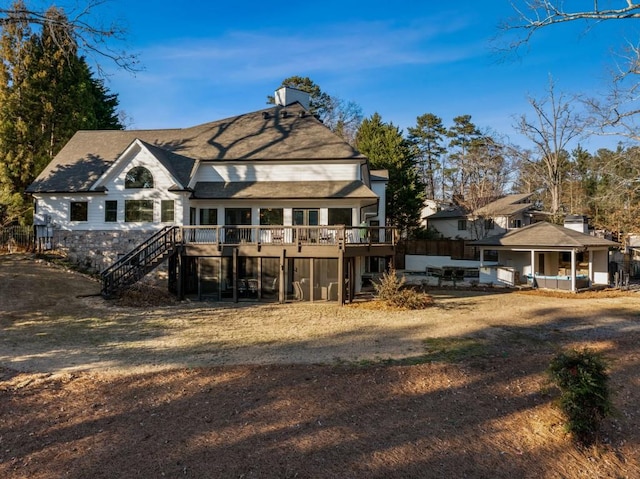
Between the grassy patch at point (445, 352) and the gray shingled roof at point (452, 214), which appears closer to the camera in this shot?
the grassy patch at point (445, 352)

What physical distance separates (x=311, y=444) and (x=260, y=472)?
34.8 inches

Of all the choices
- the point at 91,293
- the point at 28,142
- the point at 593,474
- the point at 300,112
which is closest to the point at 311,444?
the point at 593,474

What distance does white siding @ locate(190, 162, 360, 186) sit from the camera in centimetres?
2012

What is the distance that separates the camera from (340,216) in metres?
A: 19.4

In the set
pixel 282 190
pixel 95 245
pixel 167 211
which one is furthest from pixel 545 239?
pixel 95 245

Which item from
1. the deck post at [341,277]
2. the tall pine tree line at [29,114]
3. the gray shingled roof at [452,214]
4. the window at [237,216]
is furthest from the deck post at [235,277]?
the gray shingled roof at [452,214]

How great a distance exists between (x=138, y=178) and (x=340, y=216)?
Result: 1022cm

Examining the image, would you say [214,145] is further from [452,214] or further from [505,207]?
[505,207]

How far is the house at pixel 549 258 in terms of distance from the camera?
20953 mm

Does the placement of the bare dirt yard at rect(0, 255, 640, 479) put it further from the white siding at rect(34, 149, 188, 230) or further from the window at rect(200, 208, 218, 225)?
the window at rect(200, 208, 218, 225)

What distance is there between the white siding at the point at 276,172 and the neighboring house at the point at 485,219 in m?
17.4

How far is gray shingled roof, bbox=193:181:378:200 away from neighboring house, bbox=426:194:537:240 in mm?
17986

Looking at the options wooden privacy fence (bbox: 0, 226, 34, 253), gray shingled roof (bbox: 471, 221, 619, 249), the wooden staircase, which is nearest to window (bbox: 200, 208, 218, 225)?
the wooden staircase

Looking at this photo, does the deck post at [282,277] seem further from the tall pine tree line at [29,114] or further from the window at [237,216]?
the tall pine tree line at [29,114]
